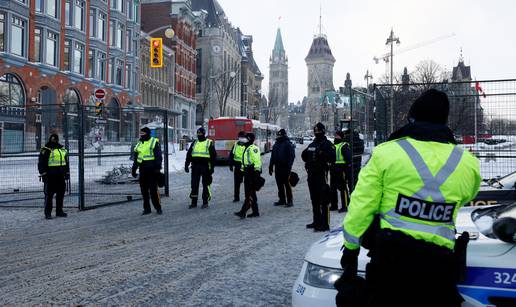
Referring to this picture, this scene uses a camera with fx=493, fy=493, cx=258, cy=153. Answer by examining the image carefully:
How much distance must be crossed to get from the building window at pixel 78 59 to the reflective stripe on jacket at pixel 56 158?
26.6m

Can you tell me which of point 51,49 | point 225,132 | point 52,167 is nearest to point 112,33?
point 51,49

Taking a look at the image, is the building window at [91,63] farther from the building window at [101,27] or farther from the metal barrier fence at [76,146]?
the metal barrier fence at [76,146]

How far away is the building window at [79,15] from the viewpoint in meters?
35.3

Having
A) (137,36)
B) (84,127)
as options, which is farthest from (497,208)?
(137,36)

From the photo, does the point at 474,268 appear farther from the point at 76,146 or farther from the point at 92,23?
the point at 92,23

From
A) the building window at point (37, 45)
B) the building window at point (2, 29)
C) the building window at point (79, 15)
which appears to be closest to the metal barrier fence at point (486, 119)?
the building window at point (2, 29)

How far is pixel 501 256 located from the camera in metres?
2.79

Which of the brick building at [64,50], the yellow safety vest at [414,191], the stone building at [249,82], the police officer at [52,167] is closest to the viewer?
the yellow safety vest at [414,191]

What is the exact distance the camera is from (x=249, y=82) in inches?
3957

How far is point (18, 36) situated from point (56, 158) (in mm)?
22171

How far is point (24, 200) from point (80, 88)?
24411mm

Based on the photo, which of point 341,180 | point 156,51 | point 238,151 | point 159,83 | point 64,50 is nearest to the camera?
point 341,180

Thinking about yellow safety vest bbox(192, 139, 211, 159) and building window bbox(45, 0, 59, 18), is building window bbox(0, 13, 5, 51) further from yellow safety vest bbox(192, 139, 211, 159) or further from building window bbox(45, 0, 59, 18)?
yellow safety vest bbox(192, 139, 211, 159)

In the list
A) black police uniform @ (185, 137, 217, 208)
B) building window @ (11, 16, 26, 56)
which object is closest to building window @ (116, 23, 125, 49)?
building window @ (11, 16, 26, 56)
